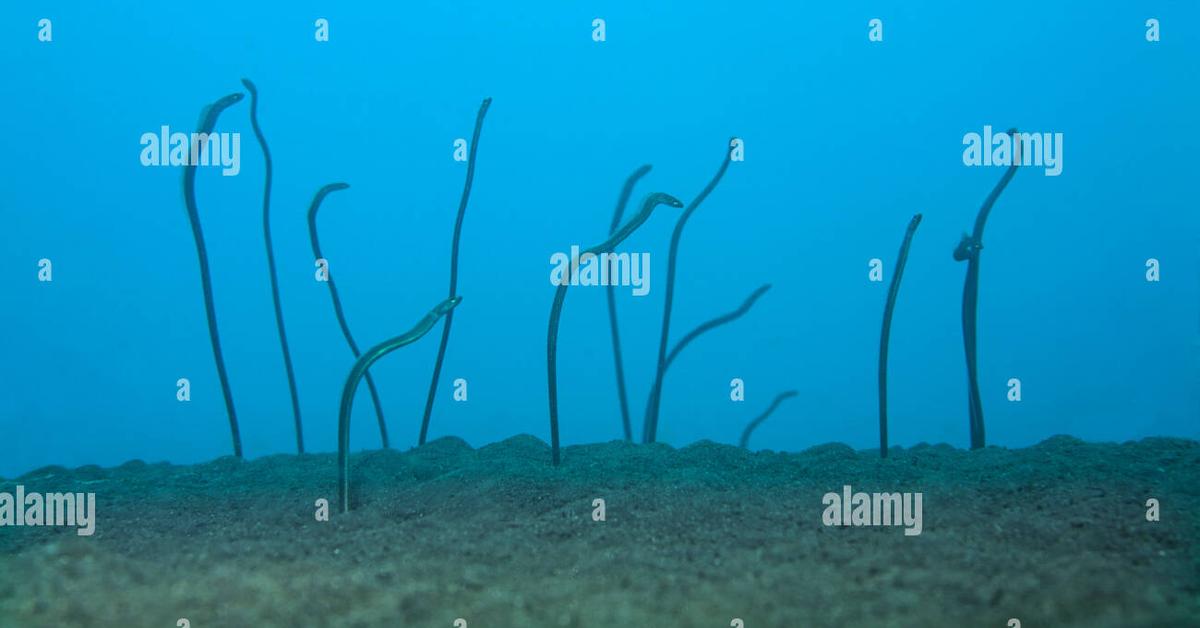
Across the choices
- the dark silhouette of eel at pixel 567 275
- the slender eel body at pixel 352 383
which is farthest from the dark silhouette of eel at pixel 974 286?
the slender eel body at pixel 352 383

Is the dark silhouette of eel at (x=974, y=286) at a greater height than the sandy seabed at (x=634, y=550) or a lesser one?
greater

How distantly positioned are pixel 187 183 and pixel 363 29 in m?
3.26

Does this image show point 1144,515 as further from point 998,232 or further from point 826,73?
point 826,73

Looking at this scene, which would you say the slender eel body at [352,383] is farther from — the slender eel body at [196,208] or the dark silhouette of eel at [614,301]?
the dark silhouette of eel at [614,301]

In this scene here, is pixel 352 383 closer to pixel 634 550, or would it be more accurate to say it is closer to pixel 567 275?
pixel 567 275

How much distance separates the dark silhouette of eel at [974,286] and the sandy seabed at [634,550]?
17.8 inches

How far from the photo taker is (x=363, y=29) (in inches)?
239

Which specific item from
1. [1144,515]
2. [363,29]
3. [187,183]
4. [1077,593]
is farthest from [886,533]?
[363,29]

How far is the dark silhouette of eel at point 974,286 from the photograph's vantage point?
339cm

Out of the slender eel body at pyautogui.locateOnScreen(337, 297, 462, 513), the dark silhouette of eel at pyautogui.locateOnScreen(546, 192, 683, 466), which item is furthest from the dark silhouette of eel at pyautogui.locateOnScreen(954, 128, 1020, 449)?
the slender eel body at pyautogui.locateOnScreen(337, 297, 462, 513)

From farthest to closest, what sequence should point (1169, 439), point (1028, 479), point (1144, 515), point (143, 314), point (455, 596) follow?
point (143, 314) → point (1169, 439) → point (1028, 479) → point (1144, 515) → point (455, 596)

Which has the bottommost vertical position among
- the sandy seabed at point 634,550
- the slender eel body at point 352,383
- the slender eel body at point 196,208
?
the sandy seabed at point 634,550

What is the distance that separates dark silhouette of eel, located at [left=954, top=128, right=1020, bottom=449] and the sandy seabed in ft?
1.48

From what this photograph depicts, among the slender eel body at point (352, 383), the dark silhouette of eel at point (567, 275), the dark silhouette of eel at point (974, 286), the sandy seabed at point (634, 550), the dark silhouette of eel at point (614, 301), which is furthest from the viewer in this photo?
the dark silhouette of eel at point (614, 301)
